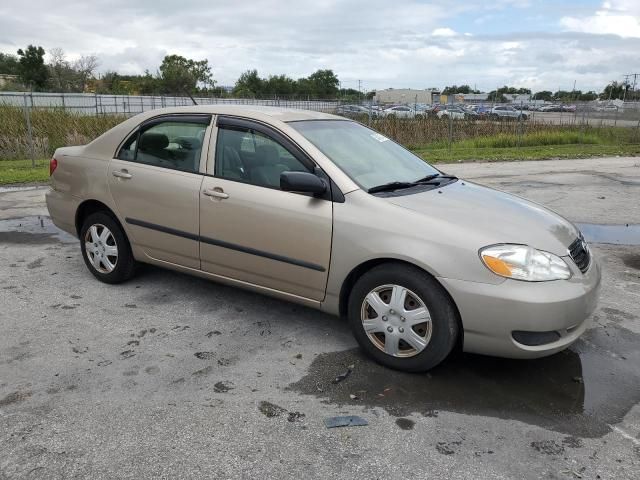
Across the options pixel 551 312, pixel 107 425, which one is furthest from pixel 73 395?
pixel 551 312

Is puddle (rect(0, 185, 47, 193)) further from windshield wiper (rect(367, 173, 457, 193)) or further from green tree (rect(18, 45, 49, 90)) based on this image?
green tree (rect(18, 45, 49, 90))

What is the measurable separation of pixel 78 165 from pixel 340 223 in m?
2.77

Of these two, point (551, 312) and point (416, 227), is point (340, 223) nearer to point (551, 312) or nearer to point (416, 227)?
point (416, 227)

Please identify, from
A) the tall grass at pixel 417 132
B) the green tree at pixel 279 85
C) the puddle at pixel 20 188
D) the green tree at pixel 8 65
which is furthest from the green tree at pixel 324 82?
the puddle at pixel 20 188

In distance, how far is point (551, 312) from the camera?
318 centimetres

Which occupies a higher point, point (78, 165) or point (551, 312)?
point (78, 165)

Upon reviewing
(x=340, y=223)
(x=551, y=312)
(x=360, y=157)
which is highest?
(x=360, y=157)

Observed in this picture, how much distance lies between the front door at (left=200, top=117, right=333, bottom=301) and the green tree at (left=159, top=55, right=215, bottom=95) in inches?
1965

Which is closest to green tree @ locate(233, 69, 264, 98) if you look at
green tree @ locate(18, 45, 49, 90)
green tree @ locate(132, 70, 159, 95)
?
green tree @ locate(132, 70, 159, 95)

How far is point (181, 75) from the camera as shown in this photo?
58.9m

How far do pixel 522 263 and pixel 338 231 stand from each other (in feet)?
3.70

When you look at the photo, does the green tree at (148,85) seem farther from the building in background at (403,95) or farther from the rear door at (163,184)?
the rear door at (163,184)

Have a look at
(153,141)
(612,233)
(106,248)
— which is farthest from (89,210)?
(612,233)

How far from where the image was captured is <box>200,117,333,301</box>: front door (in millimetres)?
3768
